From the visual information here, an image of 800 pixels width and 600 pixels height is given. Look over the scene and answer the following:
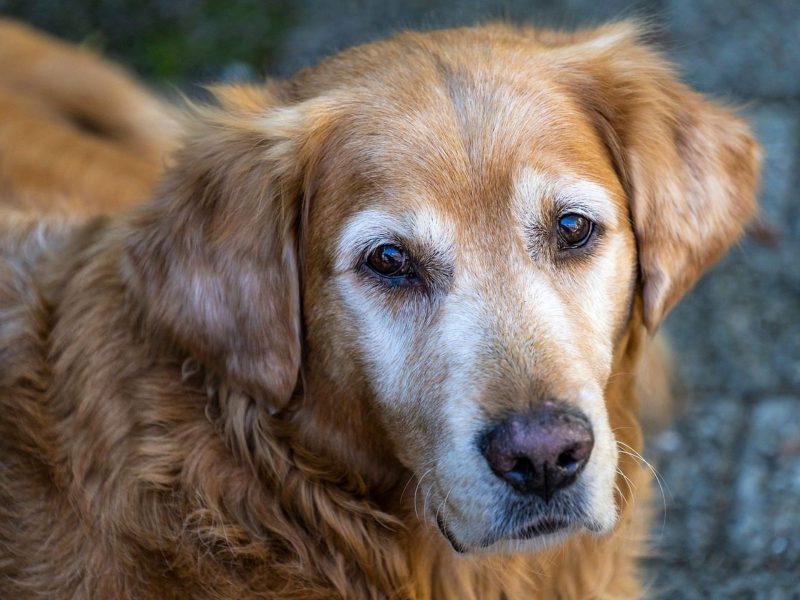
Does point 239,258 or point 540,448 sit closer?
point 540,448

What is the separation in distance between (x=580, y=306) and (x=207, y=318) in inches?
41.6

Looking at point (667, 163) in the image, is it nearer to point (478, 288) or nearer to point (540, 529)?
point (478, 288)

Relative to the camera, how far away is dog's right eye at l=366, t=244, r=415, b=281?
3.09m

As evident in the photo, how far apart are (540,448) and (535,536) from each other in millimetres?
Result: 340

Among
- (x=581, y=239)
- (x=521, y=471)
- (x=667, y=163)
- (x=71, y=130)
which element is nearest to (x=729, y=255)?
(x=667, y=163)

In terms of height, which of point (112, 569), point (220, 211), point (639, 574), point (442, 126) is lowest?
point (639, 574)

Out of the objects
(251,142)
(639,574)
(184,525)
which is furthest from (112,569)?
(639,574)

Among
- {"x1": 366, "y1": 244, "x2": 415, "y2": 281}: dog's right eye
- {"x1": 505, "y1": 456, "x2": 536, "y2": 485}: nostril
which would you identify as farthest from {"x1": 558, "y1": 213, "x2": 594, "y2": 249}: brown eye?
{"x1": 505, "y1": 456, "x2": 536, "y2": 485}: nostril

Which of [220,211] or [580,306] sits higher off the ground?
[220,211]

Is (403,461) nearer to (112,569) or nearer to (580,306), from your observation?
(580,306)

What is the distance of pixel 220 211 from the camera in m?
3.23

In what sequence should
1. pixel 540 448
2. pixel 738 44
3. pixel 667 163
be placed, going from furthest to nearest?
pixel 738 44 < pixel 667 163 < pixel 540 448

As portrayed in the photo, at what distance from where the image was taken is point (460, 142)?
3.07m

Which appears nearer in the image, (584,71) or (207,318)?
(207,318)
